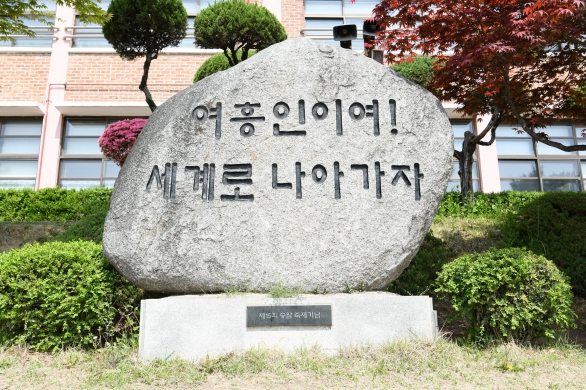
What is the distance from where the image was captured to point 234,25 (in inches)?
360

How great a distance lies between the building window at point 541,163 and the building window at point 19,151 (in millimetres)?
12756

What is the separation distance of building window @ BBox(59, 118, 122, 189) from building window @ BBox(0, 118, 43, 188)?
30.7 inches

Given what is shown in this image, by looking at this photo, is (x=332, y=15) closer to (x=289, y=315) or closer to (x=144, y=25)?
(x=144, y=25)

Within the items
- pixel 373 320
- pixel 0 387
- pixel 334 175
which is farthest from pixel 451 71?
pixel 0 387

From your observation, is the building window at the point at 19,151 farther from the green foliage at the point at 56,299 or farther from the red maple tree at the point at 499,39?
the red maple tree at the point at 499,39

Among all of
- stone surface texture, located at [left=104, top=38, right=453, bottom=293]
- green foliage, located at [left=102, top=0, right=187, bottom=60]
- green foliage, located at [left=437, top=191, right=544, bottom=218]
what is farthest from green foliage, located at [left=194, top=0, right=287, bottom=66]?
green foliage, located at [left=437, top=191, right=544, bottom=218]

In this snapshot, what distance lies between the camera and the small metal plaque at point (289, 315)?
418 centimetres

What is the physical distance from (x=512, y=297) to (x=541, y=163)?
10547mm

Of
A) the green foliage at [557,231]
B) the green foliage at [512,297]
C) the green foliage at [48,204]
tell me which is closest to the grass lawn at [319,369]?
the green foliage at [512,297]

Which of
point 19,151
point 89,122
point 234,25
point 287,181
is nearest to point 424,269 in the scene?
point 287,181

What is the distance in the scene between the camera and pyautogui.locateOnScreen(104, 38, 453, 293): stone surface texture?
441cm

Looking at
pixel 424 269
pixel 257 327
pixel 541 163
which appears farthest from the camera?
pixel 541 163

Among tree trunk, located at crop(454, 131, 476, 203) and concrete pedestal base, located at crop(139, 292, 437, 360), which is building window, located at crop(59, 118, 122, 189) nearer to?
tree trunk, located at crop(454, 131, 476, 203)

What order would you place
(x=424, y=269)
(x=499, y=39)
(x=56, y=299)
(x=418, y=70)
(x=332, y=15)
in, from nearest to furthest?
(x=56, y=299) → (x=499, y=39) → (x=424, y=269) → (x=418, y=70) → (x=332, y=15)
